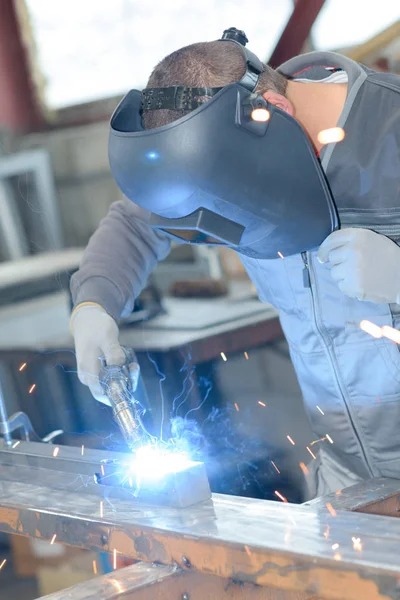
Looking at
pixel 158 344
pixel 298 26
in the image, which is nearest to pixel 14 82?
pixel 158 344

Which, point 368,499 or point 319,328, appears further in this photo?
point 319,328

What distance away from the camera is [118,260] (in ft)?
5.78

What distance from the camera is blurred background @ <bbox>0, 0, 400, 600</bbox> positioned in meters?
2.62

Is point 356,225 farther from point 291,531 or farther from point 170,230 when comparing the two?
point 291,531

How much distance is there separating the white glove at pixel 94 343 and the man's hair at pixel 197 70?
0.48 m

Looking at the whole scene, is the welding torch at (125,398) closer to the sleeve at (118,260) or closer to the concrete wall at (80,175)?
the sleeve at (118,260)

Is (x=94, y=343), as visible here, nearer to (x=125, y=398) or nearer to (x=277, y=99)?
(x=125, y=398)

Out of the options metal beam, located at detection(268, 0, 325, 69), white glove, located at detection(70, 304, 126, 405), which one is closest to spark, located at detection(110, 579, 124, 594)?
white glove, located at detection(70, 304, 126, 405)

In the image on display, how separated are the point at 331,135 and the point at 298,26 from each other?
1217 mm

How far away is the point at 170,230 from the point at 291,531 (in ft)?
1.91

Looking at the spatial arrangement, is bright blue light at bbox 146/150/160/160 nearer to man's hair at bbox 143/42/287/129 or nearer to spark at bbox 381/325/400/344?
man's hair at bbox 143/42/287/129

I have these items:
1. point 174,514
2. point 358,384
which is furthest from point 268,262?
point 174,514

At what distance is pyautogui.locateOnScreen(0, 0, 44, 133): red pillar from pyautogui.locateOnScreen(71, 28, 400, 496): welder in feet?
14.7

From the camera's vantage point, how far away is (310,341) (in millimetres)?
1571
